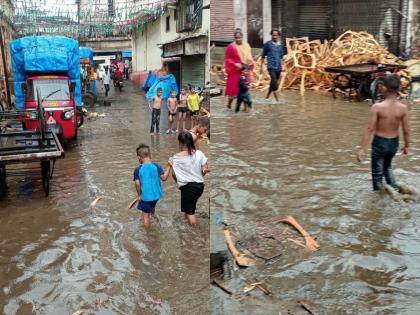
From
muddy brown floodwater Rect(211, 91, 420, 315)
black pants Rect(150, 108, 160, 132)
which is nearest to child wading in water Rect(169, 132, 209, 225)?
muddy brown floodwater Rect(211, 91, 420, 315)

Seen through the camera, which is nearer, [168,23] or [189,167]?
[189,167]

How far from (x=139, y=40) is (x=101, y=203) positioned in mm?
22407

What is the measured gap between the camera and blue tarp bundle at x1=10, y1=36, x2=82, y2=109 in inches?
429

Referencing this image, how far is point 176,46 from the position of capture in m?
15.5

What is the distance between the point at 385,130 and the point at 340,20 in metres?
10.8

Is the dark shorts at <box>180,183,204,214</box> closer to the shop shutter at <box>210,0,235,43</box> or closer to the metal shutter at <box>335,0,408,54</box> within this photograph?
the shop shutter at <box>210,0,235,43</box>

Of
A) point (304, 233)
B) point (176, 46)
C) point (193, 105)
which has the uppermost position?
point (176, 46)

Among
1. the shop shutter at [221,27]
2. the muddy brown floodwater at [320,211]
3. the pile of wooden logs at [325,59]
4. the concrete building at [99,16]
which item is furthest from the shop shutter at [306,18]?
the shop shutter at [221,27]

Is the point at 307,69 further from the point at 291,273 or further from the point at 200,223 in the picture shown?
the point at 291,273

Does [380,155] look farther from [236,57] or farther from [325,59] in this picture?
[325,59]

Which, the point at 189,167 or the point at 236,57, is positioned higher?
the point at 236,57

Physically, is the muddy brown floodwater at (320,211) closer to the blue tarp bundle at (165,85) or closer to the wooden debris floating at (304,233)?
the wooden debris floating at (304,233)

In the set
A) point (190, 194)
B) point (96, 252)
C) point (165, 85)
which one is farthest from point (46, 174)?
point (165, 85)

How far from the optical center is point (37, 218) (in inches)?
213
